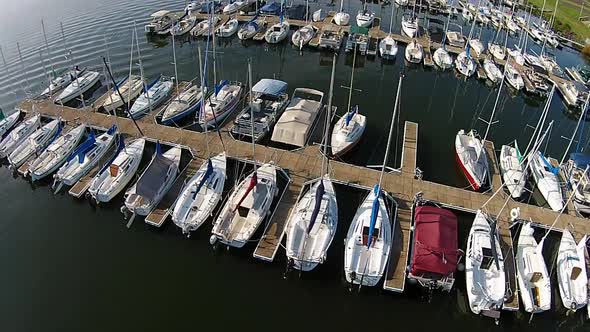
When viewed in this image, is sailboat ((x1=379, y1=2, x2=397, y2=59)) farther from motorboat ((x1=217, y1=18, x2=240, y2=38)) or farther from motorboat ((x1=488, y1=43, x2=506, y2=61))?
motorboat ((x1=217, y1=18, x2=240, y2=38))

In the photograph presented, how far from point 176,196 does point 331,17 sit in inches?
2044

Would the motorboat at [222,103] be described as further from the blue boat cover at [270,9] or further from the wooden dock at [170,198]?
the blue boat cover at [270,9]

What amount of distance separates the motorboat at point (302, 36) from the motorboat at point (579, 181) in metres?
40.5

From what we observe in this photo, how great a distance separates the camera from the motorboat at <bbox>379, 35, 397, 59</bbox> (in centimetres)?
6278

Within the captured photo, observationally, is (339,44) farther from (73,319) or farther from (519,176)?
(73,319)

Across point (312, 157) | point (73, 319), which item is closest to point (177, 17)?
point (312, 157)

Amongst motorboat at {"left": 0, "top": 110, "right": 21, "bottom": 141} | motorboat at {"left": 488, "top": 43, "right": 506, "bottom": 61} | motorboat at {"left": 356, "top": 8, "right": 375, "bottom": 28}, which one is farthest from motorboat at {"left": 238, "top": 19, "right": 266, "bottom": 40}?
motorboat at {"left": 488, "top": 43, "right": 506, "bottom": 61}

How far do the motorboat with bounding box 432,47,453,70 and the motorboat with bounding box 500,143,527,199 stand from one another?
2114 centimetres

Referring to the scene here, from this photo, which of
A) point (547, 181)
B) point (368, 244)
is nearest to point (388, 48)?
point (547, 181)

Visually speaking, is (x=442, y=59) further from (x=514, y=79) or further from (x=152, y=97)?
(x=152, y=97)

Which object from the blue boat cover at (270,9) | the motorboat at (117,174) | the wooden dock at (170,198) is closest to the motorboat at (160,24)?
the blue boat cover at (270,9)

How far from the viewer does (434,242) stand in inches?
1192

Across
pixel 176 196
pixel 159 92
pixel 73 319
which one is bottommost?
pixel 73 319

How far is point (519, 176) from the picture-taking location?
38.7 meters
